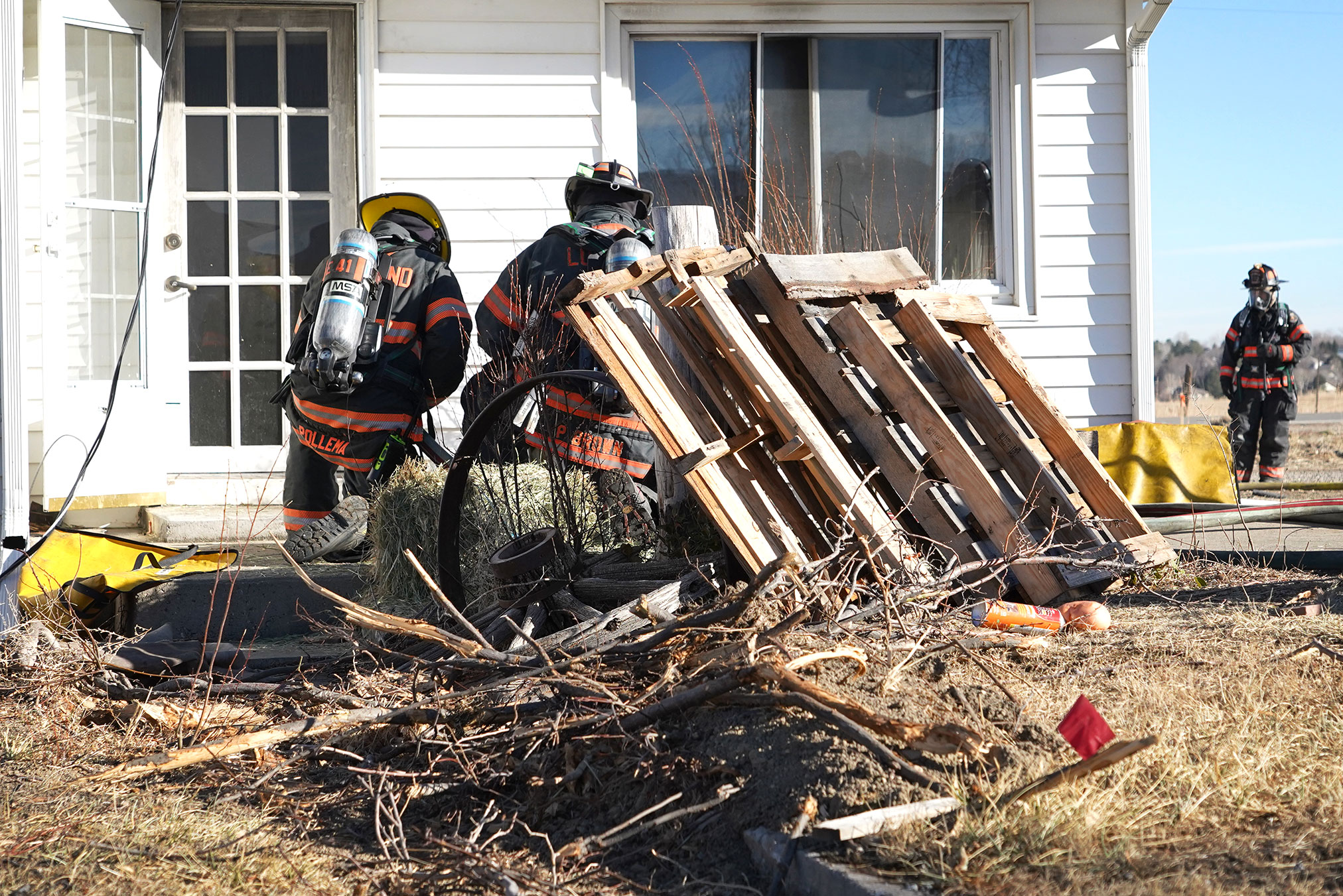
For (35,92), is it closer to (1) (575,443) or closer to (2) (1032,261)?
(1) (575,443)

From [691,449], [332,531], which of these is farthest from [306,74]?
[691,449]

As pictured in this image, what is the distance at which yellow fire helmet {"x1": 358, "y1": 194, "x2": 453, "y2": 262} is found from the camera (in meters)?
5.75

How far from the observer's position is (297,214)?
23.1 feet

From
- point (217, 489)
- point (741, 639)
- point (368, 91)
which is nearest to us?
point (741, 639)

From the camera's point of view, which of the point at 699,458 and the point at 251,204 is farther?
the point at 251,204

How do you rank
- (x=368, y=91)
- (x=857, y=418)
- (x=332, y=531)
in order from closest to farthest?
(x=857, y=418)
(x=332, y=531)
(x=368, y=91)

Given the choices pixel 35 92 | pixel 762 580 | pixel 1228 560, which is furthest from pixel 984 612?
pixel 35 92

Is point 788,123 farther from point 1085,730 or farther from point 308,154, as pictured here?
point 1085,730

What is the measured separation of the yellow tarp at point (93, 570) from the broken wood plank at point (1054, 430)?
3.14m

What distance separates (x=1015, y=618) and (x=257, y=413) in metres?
5.19

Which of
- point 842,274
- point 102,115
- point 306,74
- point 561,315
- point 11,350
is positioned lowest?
point 11,350

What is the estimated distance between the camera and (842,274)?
4.25 meters

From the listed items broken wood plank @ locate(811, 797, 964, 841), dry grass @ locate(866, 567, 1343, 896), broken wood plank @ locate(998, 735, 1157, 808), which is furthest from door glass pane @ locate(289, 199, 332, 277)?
broken wood plank @ locate(998, 735, 1157, 808)

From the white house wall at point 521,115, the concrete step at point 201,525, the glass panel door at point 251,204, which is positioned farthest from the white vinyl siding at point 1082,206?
the concrete step at point 201,525
